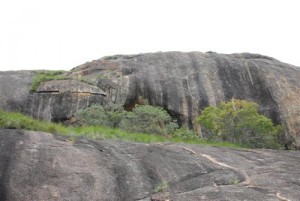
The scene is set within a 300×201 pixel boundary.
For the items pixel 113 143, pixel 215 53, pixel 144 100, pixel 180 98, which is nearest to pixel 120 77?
pixel 144 100

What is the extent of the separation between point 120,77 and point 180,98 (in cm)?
469

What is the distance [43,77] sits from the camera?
97.0 feet

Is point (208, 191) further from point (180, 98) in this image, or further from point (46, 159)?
point (180, 98)

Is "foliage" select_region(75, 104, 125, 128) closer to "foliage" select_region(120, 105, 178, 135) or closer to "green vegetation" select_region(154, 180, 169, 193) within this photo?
"foliage" select_region(120, 105, 178, 135)

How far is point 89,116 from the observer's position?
24.1 m

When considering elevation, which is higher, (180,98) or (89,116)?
(180,98)

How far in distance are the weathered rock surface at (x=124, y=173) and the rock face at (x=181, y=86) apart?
46.6 ft

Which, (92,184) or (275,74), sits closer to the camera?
(92,184)

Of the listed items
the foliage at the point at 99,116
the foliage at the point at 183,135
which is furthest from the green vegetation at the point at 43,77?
the foliage at the point at 183,135

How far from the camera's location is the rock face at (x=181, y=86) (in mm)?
27250

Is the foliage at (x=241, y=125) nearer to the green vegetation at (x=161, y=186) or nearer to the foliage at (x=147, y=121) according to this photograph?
the foliage at (x=147, y=121)

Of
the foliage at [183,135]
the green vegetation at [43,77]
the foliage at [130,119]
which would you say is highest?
the green vegetation at [43,77]

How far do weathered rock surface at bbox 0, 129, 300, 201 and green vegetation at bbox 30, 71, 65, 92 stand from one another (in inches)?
654

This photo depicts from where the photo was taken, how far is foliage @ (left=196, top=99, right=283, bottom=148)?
2408 centimetres
